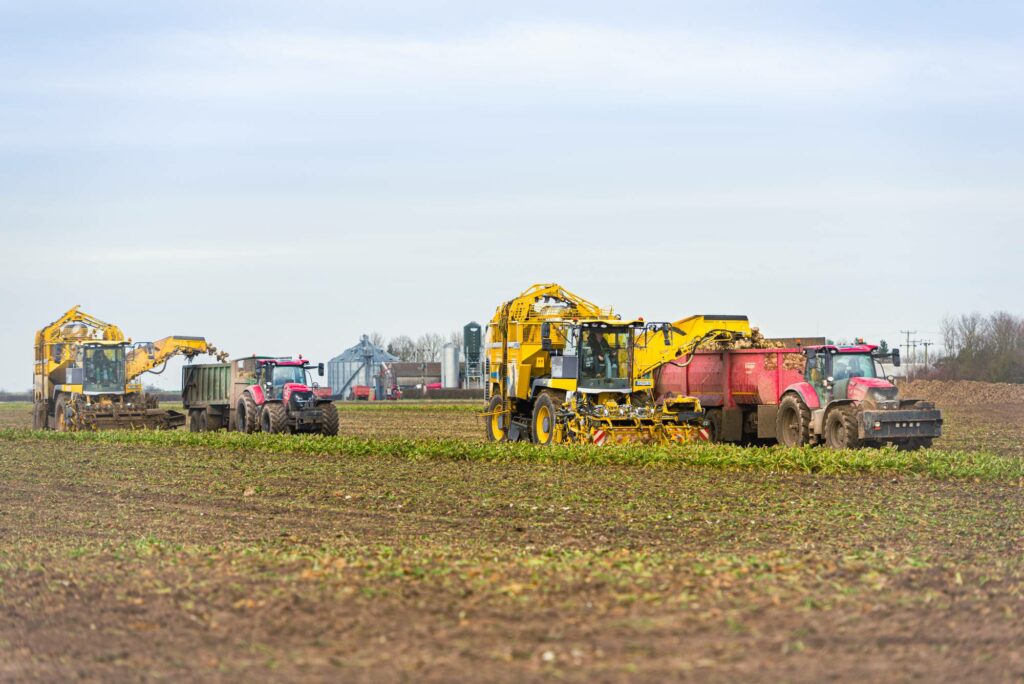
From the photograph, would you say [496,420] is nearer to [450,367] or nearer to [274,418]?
[274,418]

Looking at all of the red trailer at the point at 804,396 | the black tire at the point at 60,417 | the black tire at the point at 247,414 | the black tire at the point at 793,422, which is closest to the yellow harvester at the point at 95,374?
the black tire at the point at 60,417

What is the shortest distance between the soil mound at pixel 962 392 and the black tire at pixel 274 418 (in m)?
36.2

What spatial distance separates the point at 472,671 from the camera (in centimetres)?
758

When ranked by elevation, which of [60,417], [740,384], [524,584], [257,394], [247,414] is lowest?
[524,584]

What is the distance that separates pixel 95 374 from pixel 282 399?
25.5ft

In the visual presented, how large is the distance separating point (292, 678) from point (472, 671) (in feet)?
3.65

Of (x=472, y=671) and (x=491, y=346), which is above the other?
(x=491, y=346)

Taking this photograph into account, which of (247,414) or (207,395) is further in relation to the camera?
(207,395)

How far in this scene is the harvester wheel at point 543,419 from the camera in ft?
87.1

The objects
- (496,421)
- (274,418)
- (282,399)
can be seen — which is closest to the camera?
(496,421)

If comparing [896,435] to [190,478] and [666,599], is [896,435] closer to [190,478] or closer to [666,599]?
[190,478]

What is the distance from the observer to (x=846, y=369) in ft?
78.9

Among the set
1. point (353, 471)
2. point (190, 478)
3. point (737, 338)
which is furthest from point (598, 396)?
point (190, 478)

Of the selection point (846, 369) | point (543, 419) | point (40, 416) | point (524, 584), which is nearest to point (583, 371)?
point (543, 419)
